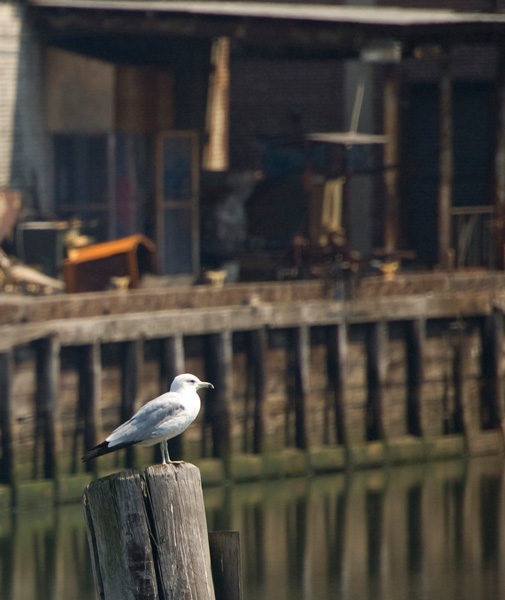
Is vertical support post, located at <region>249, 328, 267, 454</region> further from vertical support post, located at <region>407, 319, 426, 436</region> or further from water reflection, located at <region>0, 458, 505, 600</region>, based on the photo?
vertical support post, located at <region>407, 319, 426, 436</region>

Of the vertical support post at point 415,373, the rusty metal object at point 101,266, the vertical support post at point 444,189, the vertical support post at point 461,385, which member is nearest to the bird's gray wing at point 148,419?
the vertical support post at point 415,373

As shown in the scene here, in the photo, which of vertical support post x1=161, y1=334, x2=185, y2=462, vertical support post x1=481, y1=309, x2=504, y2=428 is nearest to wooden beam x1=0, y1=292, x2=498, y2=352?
A: vertical support post x1=161, y1=334, x2=185, y2=462

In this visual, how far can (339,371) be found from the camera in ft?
61.3

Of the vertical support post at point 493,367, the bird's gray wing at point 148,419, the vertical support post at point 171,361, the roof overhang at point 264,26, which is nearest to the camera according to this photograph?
the bird's gray wing at point 148,419

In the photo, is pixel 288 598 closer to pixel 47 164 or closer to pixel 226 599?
pixel 226 599

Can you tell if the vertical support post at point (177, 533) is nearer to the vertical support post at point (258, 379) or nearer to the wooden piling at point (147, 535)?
the wooden piling at point (147, 535)

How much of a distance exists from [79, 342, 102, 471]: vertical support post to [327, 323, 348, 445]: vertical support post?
136 inches

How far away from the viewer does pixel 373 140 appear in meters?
20.8

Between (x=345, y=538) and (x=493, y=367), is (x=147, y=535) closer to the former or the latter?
(x=345, y=538)

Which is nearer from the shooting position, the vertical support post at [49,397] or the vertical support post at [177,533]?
the vertical support post at [177,533]

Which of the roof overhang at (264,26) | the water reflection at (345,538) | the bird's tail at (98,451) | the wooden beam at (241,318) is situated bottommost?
the water reflection at (345,538)

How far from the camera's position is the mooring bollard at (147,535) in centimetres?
520

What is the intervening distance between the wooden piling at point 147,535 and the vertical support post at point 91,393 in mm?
11533

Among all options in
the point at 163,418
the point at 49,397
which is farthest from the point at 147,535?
the point at 49,397
